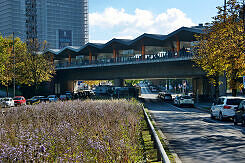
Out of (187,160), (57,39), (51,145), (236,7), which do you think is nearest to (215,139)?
(187,160)

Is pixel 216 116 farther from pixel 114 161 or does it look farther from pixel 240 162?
pixel 114 161

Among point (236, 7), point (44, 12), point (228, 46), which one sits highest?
point (44, 12)

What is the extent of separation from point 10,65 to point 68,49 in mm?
21319

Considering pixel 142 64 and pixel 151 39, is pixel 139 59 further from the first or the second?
pixel 151 39

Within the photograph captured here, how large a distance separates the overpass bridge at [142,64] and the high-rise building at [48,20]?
2993 inches

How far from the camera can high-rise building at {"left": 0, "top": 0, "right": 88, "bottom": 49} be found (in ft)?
467

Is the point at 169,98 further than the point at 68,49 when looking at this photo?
No

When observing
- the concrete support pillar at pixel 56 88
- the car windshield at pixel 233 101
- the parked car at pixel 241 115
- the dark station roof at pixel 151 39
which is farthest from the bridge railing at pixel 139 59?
the parked car at pixel 241 115

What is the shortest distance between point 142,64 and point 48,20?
109214 mm

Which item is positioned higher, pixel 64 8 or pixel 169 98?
pixel 64 8

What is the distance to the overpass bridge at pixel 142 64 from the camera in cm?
4966

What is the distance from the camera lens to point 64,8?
161875mm

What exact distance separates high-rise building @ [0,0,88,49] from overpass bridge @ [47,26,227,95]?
249 feet

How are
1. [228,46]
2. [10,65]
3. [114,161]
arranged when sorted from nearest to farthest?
[114,161]
[228,46]
[10,65]
